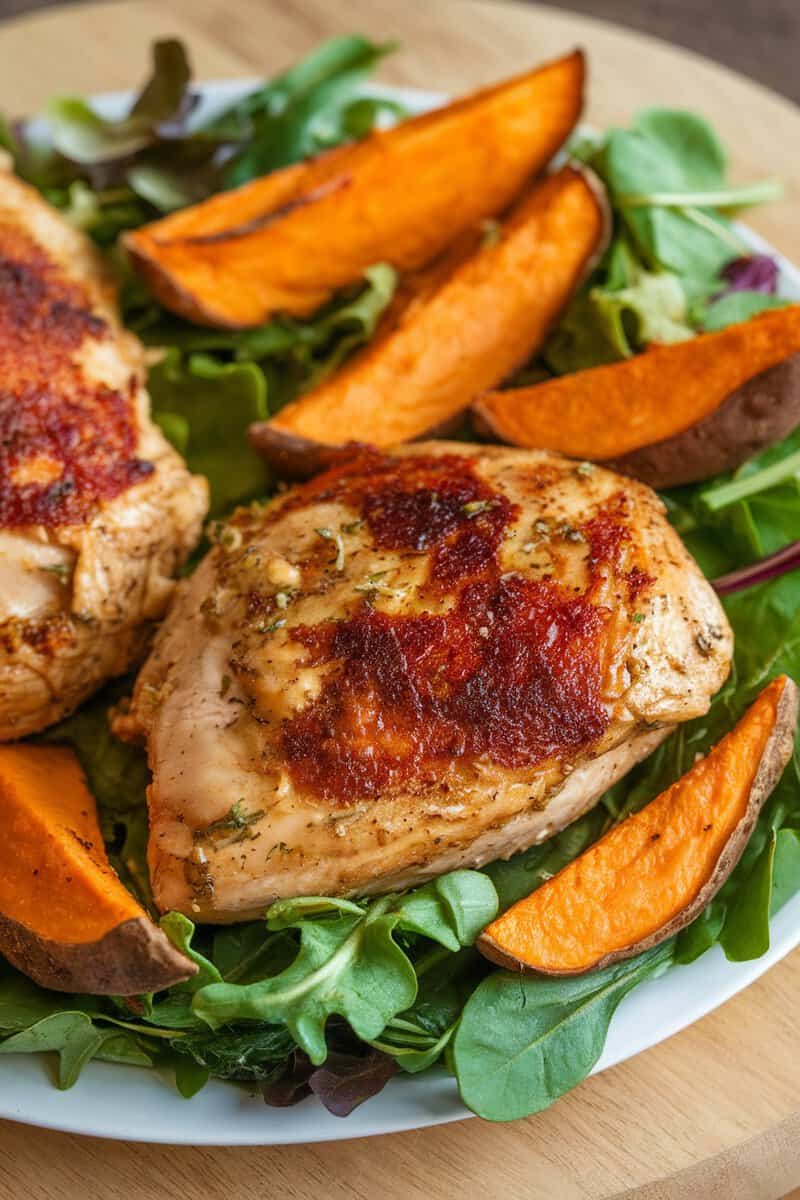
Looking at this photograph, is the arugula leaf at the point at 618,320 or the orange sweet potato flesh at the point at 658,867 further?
the arugula leaf at the point at 618,320

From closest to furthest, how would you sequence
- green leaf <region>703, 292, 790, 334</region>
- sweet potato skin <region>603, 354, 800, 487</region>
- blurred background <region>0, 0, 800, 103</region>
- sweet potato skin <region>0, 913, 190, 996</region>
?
sweet potato skin <region>0, 913, 190, 996</region>
sweet potato skin <region>603, 354, 800, 487</region>
green leaf <region>703, 292, 790, 334</region>
blurred background <region>0, 0, 800, 103</region>

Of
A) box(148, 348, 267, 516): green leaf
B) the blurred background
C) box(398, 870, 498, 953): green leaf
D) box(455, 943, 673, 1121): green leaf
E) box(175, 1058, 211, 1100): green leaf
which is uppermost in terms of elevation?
the blurred background

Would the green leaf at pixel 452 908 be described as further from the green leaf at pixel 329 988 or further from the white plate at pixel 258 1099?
the white plate at pixel 258 1099

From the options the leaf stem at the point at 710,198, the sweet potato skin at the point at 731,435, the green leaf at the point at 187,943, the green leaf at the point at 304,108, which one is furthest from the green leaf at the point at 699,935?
the green leaf at the point at 304,108

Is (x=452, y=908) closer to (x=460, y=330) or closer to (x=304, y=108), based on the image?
(x=460, y=330)

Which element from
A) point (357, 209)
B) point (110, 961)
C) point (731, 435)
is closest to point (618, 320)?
point (731, 435)

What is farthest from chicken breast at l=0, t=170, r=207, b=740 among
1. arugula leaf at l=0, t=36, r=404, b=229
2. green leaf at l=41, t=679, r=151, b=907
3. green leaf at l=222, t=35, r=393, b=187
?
green leaf at l=222, t=35, r=393, b=187

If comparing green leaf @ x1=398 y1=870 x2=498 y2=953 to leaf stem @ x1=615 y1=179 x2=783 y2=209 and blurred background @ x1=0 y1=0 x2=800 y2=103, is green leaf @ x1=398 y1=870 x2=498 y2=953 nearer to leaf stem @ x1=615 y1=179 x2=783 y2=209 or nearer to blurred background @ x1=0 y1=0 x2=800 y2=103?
leaf stem @ x1=615 y1=179 x2=783 y2=209

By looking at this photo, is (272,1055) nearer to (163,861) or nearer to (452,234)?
(163,861)
